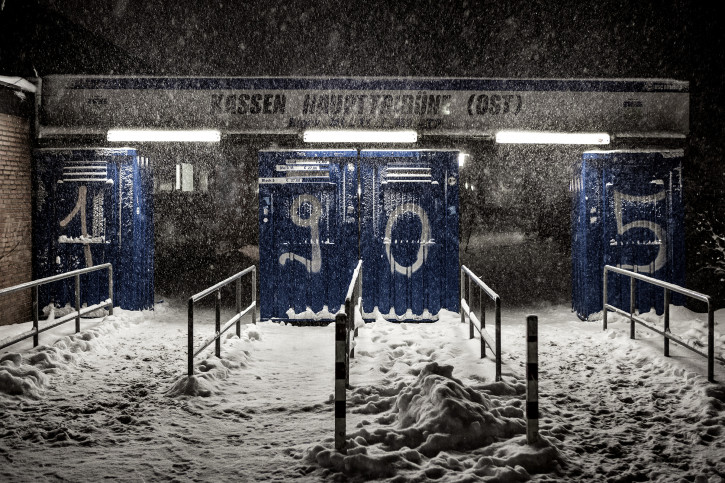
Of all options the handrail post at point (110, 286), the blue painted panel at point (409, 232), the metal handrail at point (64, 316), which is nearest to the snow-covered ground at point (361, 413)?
the metal handrail at point (64, 316)

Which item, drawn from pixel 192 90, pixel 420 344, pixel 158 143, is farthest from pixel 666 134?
pixel 158 143

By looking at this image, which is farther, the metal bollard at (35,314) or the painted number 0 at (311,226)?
the painted number 0 at (311,226)

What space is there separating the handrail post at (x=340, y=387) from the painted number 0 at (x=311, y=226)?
17.8ft

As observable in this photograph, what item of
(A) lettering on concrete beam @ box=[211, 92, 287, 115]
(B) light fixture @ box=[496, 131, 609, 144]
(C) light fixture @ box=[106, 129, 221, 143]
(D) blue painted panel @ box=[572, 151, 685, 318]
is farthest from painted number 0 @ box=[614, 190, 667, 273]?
(C) light fixture @ box=[106, 129, 221, 143]

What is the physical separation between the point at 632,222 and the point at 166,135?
7.88m

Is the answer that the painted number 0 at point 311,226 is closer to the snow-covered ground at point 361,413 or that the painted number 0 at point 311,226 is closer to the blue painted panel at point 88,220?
the snow-covered ground at point 361,413

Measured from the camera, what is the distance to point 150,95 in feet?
33.4

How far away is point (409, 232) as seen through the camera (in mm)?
10195

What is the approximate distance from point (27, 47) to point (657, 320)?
13164mm

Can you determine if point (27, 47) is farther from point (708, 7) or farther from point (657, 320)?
point (708, 7)

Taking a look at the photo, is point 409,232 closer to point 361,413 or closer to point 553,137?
point 553,137

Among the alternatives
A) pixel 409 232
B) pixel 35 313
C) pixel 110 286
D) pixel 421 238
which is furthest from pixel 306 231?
pixel 35 313

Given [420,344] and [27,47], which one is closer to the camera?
[420,344]

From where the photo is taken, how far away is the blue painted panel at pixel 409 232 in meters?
10.1
